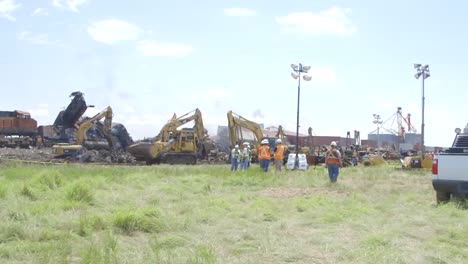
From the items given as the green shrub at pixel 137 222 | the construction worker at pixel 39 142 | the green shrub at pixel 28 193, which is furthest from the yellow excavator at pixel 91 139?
the green shrub at pixel 137 222

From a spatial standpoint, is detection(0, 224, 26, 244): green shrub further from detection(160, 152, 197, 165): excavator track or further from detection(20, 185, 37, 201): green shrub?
detection(160, 152, 197, 165): excavator track

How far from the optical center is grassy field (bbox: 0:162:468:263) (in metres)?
6.87

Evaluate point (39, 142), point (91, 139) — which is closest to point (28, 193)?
point (91, 139)

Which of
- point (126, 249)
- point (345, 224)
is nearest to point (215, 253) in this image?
point (126, 249)

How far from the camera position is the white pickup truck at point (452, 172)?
12.4 meters

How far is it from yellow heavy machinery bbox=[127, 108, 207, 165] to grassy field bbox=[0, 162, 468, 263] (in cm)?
1978

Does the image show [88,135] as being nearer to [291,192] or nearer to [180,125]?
[180,125]

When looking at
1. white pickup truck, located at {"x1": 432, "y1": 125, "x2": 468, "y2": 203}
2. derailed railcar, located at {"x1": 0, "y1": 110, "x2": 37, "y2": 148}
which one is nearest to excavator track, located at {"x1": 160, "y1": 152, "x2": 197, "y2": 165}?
derailed railcar, located at {"x1": 0, "y1": 110, "x2": 37, "y2": 148}

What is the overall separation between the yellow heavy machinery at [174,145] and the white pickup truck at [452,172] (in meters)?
23.0

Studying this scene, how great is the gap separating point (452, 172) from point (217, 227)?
6399 millimetres

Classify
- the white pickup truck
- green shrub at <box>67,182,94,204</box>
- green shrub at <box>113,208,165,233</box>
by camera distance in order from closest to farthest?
green shrub at <box>113,208,165,233</box> → green shrub at <box>67,182,94,204</box> → the white pickup truck

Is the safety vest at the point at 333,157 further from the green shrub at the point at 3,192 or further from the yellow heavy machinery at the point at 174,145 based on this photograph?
the yellow heavy machinery at the point at 174,145

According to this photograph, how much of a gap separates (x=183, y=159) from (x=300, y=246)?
2757 cm

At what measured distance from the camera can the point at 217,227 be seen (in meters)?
8.83
